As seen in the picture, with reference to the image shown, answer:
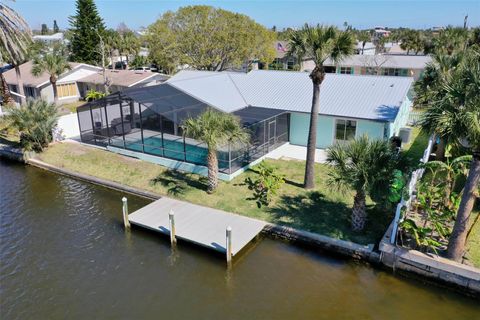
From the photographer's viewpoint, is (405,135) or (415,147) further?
(405,135)

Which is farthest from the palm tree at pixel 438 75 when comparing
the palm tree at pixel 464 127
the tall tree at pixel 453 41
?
the tall tree at pixel 453 41

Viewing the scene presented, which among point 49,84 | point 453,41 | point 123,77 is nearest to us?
point 49,84

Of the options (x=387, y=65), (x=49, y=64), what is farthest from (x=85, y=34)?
(x=387, y=65)

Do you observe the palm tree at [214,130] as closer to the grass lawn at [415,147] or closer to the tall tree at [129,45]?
the grass lawn at [415,147]

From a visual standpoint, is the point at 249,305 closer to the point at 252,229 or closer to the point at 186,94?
the point at 252,229

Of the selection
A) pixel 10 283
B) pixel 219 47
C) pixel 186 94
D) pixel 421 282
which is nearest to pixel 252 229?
pixel 421 282

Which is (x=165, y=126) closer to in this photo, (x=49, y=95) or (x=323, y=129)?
(x=323, y=129)
